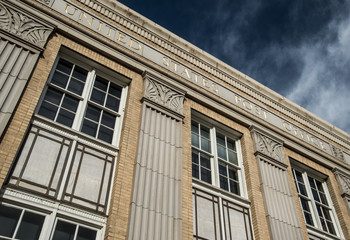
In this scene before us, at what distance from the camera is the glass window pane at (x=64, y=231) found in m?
6.92

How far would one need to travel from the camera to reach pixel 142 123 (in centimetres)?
966

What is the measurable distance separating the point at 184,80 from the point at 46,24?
451 cm

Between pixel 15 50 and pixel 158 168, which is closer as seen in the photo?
pixel 15 50

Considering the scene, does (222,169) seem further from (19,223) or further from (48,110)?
(19,223)

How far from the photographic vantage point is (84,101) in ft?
31.0

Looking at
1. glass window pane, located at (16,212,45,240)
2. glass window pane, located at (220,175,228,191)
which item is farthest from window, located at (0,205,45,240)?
glass window pane, located at (220,175,228,191)

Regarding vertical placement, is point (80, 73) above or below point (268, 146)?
above

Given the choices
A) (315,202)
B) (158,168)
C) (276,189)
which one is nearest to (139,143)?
(158,168)

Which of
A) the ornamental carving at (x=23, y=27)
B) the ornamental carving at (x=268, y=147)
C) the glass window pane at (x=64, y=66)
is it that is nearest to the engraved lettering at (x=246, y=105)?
the ornamental carving at (x=268, y=147)

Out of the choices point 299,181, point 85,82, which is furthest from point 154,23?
point 299,181

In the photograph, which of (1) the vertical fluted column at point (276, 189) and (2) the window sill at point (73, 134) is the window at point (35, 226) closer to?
(2) the window sill at point (73, 134)

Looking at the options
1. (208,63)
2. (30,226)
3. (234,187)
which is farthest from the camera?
(208,63)

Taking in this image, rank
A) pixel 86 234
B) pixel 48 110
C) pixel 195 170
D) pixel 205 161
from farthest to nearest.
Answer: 1. pixel 205 161
2. pixel 195 170
3. pixel 48 110
4. pixel 86 234

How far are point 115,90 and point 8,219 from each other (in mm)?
5019
